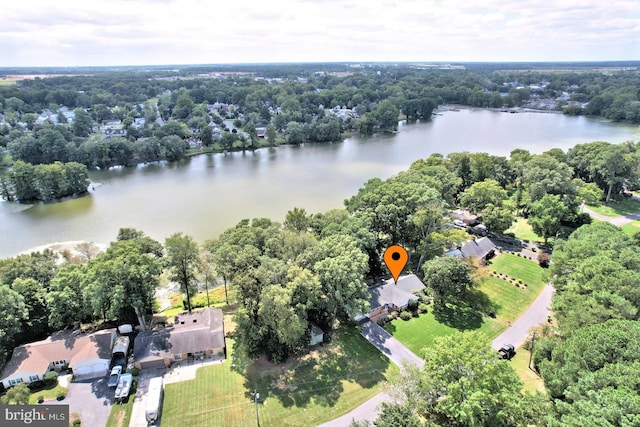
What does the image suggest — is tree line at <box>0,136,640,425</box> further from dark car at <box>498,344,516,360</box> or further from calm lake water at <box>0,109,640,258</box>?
calm lake water at <box>0,109,640,258</box>

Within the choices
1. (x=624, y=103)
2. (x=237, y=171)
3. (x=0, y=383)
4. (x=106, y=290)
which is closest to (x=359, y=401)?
(x=106, y=290)

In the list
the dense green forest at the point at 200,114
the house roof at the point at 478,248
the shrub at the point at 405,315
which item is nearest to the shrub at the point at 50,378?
the shrub at the point at 405,315

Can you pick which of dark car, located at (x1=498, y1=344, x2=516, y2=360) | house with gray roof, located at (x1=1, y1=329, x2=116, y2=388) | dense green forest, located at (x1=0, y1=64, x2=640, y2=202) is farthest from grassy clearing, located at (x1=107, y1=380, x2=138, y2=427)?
dense green forest, located at (x1=0, y1=64, x2=640, y2=202)

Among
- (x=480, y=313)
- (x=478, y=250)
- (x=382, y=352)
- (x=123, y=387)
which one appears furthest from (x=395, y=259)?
(x=123, y=387)

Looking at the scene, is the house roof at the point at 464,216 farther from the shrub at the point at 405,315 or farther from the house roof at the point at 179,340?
the house roof at the point at 179,340

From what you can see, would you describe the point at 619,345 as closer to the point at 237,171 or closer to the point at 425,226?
the point at 425,226
